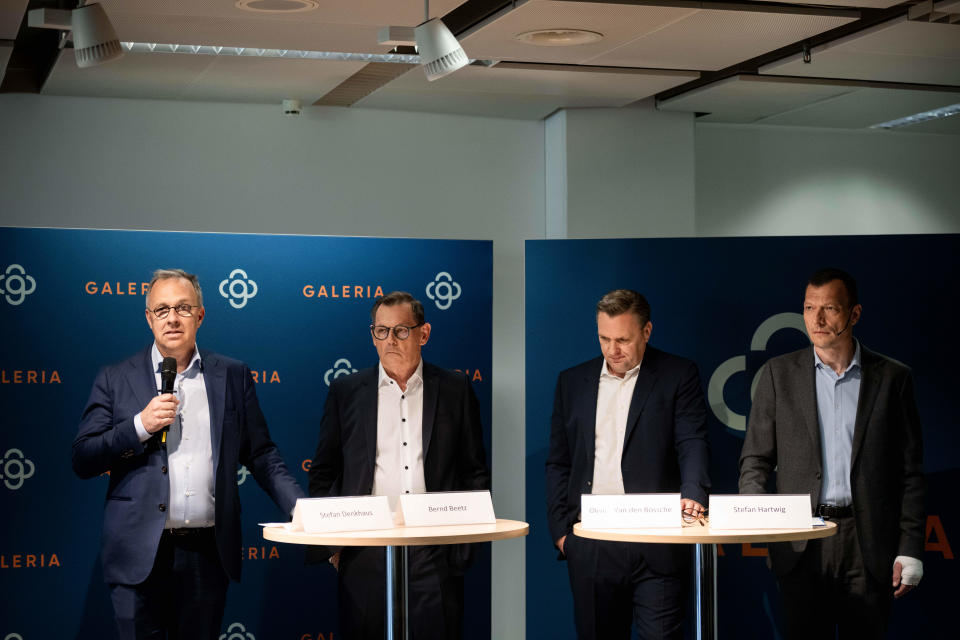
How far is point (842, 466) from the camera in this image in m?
5.02

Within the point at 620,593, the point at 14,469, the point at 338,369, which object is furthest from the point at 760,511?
the point at 14,469

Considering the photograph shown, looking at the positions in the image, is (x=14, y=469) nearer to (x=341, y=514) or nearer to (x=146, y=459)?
(x=146, y=459)

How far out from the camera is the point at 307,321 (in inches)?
250

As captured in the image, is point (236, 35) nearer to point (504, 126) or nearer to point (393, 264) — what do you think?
point (393, 264)

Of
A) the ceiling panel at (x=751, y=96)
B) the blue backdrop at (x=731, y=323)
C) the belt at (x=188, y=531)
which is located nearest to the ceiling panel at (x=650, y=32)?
the ceiling panel at (x=751, y=96)

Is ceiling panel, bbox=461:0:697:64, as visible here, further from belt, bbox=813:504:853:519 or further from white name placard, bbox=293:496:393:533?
white name placard, bbox=293:496:393:533

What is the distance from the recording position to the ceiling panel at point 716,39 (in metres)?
5.54

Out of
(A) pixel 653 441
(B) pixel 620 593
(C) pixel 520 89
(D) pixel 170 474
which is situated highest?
(C) pixel 520 89

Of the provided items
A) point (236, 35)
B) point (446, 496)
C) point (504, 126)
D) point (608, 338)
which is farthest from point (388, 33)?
point (504, 126)

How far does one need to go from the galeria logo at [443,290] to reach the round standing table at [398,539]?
2.30 m

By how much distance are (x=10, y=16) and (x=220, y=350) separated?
185 cm

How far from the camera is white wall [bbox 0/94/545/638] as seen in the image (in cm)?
702

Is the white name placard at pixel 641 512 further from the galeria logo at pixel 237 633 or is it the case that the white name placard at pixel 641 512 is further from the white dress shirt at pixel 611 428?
the galeria logo at pixel 237 633

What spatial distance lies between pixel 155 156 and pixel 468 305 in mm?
2131
